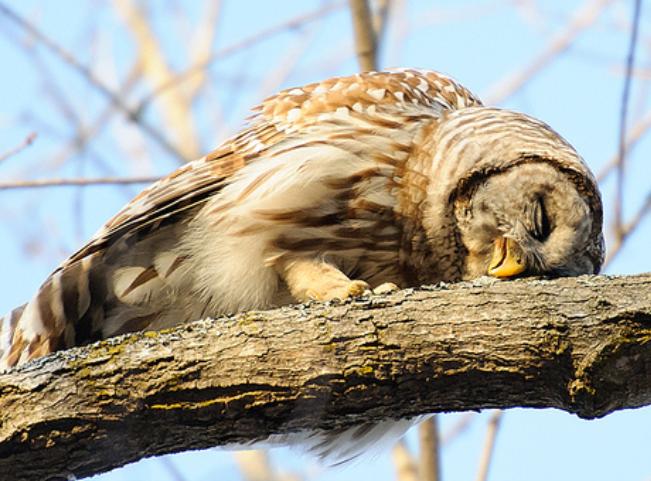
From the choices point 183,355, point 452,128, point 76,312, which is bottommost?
point 183,355

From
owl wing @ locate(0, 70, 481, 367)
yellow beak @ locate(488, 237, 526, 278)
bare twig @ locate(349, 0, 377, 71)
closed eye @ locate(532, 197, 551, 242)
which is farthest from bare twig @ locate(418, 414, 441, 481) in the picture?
bare twig @ locate(349, 0, 377, 71)

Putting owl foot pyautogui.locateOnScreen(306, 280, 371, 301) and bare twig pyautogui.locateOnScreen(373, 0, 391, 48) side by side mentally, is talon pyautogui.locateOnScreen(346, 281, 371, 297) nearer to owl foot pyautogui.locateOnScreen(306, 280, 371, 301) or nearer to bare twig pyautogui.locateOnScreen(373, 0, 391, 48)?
owl foot pyautogui.locateOnScreen(306, 280, 371, 301)

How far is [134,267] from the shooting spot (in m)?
4.44

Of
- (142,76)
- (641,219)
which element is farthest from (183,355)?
(142,76)

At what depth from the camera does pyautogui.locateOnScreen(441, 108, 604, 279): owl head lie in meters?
4.57

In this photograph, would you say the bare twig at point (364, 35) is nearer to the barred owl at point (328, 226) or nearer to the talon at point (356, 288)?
the barred owl at point (328, 226)

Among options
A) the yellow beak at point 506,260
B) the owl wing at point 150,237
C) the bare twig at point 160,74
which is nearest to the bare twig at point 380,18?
the owl wing at point 150,237

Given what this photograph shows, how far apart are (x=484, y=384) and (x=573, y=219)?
1702mm

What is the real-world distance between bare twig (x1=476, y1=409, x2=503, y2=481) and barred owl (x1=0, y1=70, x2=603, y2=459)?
20.1 inches

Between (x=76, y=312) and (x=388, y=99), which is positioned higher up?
(x=388, y=99)

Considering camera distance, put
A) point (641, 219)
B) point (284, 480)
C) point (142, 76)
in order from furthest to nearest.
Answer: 1. point (142, 76)
2. point (284, 480)
3. point (641, 219)

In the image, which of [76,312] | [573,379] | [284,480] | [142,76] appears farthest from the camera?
[142,76]

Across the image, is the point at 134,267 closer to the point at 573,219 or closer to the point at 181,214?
the point at 181,214

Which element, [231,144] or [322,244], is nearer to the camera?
[322,244]
